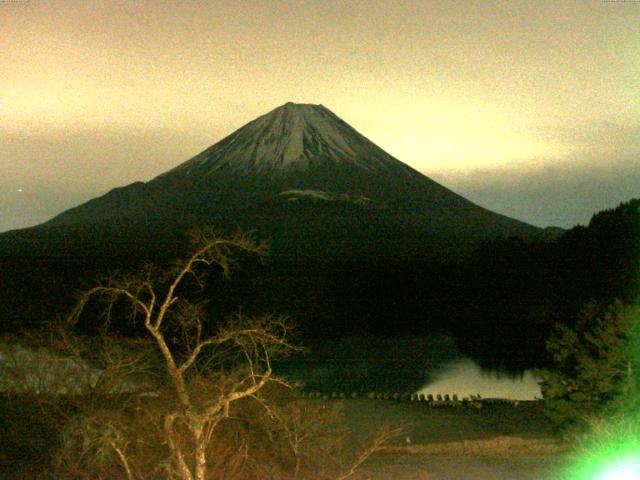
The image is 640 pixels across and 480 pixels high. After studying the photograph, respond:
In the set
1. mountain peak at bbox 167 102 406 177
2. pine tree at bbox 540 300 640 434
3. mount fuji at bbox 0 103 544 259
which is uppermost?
mountain peak at bbox 167 102 406 177

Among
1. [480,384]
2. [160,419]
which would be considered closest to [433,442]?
[160,419]

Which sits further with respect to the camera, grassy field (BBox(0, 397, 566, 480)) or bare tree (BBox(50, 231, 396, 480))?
grassy field (BBox(0, 397, 566, 480))

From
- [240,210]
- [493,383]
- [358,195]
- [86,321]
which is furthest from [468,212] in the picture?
[493,383]

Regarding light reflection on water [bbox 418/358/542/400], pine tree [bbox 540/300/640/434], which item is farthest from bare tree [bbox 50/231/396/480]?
light reflection on water [bbox 418/358/542/400]

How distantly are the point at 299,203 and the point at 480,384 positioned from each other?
179 feet

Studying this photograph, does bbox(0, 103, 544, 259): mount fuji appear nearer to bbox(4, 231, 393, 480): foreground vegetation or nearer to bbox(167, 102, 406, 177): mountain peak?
bbox(167, 102, 406, 177): mountain peak

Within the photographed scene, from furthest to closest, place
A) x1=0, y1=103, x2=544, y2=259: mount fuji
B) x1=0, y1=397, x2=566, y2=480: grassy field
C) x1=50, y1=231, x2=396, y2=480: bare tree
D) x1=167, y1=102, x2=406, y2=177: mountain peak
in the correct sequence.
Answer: x1=167, y1=102, x2=406, y2=177: mountain peak → x1=0, y1=103, x2=544, y2=259: mount fuji → x1=0, y1=397, x2=566, y2=480: grassy field → x1=50, y1=231, x2=396, y2=480: bare tree

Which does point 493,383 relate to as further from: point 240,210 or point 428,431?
point 240,210

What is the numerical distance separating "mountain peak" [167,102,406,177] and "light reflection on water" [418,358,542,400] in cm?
5578

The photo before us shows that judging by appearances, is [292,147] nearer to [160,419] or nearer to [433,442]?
[433,442]

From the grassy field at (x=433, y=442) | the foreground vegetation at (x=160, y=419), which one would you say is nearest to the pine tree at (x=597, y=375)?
the grassy field at (x=433, y=442)

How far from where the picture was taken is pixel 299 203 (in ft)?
242

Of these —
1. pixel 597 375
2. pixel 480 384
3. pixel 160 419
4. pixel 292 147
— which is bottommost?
pixel 480 384

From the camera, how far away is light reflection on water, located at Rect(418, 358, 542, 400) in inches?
726
